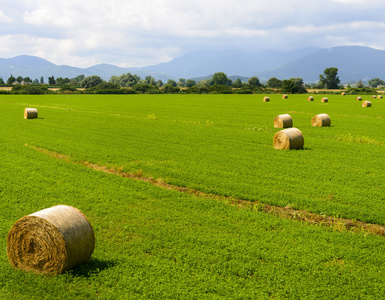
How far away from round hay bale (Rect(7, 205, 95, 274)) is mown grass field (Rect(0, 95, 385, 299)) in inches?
12.5

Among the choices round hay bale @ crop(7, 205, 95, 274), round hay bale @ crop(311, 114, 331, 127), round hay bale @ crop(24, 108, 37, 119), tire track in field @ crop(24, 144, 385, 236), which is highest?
round hay bale @ crop(24, 108, 37, 119)

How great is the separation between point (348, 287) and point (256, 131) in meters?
25.3

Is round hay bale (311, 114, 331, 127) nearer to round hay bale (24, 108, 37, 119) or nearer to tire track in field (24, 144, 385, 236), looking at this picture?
tire track in field (24, 144, 385, 236)

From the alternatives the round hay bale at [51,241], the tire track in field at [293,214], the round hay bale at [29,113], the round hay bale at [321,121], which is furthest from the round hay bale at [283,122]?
the round hay bale at [29,113]

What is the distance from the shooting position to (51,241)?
832cm

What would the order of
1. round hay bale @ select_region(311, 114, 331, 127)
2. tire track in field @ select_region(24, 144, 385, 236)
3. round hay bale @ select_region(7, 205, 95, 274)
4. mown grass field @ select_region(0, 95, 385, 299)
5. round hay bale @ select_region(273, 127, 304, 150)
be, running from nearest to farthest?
1. mown grass field @ select_region(0, 95, 385, 299)
2. round hay bale @ select_region(7, 205, 95, 274)
3. tire track in field @ select_region(24, 144, 385, 236)
4. round hay bale @ select_region(273, 127, 304, 150)
5. round hay bale @ select_region(311, 114, 331, 127)

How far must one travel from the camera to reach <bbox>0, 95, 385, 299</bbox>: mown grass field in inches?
315

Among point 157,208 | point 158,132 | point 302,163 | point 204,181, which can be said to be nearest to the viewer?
point 157,208

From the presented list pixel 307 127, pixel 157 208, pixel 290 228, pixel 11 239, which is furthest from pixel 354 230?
pixel 307 127

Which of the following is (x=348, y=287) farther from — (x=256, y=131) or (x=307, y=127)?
(x=307, y=127)

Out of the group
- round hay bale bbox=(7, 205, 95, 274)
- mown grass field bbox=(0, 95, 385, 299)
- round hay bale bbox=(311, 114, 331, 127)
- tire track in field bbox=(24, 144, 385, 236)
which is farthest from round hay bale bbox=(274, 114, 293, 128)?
round hay bale bbox=(7, 205, 95, 274)

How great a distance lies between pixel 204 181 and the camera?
1589 cm

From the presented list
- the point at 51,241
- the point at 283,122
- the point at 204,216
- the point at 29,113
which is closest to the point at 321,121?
the point at 283,122

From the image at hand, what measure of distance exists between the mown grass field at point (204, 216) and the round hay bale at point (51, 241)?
32 centimetres
